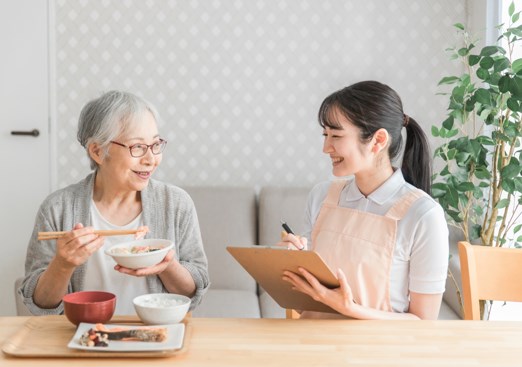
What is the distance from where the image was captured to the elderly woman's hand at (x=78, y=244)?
180 cm

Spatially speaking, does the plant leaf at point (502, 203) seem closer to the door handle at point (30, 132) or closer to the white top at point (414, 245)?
the white top at point (414, 245)

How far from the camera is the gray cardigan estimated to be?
212 cm

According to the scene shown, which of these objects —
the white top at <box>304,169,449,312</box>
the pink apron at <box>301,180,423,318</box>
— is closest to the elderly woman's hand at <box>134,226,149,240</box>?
the pink apron at <box>301,180,423,318</box>

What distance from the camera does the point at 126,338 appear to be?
1.54m

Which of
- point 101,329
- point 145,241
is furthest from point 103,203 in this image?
point 101,329

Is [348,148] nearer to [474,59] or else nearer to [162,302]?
[162,302]

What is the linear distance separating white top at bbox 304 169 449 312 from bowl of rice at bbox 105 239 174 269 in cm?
59

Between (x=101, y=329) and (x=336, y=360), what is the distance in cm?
50

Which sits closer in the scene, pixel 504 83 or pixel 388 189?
pixel 388 189

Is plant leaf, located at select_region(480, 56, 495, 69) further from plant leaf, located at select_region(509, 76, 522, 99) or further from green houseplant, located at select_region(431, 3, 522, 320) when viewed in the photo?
plant leaf, located at select_region(509, 76, 522, 99)

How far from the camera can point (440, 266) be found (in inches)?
75.0

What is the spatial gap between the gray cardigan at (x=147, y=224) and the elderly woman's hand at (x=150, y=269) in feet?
0.82

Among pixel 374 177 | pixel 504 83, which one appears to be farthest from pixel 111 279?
pixel 504 83

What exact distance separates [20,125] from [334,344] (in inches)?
114
